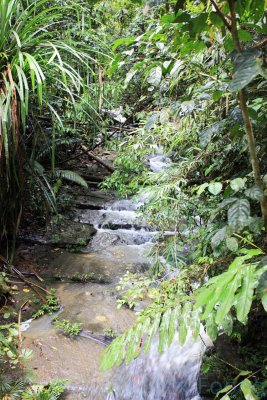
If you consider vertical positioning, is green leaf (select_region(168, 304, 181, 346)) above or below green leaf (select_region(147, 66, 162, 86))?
below

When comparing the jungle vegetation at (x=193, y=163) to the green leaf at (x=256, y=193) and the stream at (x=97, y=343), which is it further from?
the stream at (x=97, y=343)

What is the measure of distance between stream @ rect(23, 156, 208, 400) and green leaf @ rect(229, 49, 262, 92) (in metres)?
1.69

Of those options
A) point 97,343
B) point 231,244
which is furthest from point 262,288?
point 97,343

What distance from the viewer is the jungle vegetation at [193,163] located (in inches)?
39.3

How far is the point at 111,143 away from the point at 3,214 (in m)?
1.52

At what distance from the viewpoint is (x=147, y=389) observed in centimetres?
203

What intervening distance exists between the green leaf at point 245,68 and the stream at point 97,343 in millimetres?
1691

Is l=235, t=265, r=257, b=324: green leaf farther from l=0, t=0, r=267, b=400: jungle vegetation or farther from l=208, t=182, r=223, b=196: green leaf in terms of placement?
l=208, t=182, r=223, b=196: green leaf

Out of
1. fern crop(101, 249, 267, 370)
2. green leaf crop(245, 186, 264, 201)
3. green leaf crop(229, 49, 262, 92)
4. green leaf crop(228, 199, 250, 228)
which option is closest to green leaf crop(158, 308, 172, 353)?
fern crop(101, 249, 267, 370)

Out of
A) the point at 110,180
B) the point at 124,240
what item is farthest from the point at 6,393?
the point at 124,240

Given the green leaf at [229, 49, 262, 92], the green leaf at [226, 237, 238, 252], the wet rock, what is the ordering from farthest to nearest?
the wet rock → the green leaf at [226, 237, 238, 252] → the green leaf at [229, 49, 262, 92]

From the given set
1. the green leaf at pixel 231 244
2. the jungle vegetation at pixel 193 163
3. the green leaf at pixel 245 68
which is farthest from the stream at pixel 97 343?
the green leaf at pixel 245 68

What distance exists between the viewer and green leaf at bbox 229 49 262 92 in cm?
81

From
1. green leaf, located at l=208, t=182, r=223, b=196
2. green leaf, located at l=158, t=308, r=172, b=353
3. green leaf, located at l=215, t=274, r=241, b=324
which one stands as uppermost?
green leaf, located at l=208, t=182, r=223, b=196
